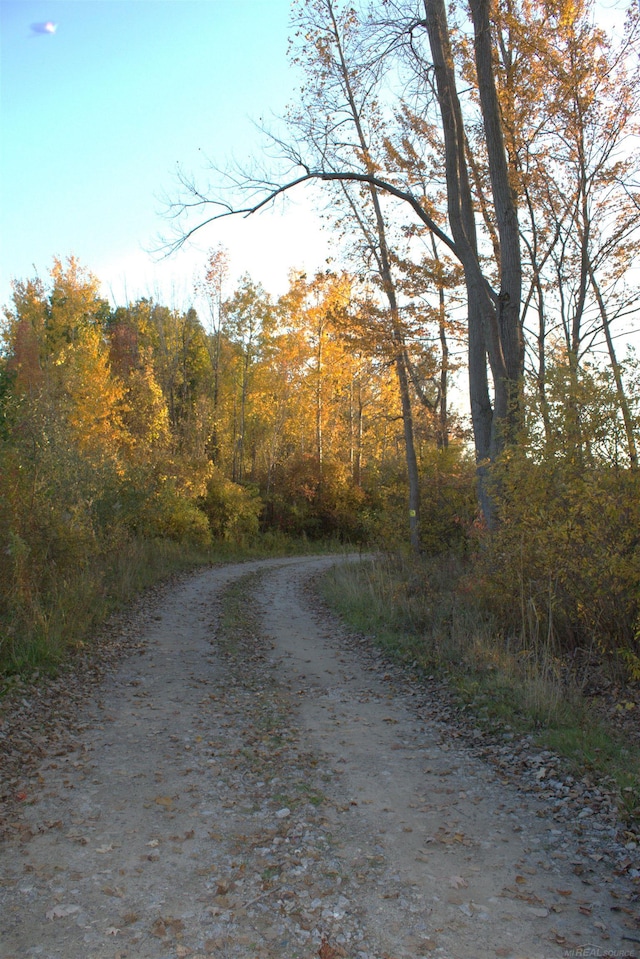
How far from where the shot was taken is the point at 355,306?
16641mm

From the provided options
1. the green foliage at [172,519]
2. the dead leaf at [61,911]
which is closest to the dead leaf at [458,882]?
the dead leaf at [61,911]

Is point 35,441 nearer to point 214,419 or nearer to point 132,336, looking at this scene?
point 214,419

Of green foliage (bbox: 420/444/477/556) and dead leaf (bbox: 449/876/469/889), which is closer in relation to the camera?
dead leaf (bbox: 449/876/469/889)

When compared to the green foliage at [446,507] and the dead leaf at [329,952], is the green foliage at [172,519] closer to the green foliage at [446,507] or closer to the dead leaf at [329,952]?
the green foliage at [446,507]

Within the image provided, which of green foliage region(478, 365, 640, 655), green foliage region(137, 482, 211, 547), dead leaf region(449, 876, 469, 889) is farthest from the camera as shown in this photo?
green foliage region(137, 482, 211, 547)

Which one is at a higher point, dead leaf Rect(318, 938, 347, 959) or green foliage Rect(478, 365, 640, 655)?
green foliage Rect(478, 365, 640, 655)

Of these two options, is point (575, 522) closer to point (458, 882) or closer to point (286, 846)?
point (458, 882)

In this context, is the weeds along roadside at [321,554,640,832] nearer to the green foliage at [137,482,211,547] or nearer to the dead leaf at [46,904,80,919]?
the dead leaf at [46,904,80,919]

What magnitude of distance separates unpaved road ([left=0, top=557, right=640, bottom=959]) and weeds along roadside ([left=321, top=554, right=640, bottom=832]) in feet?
1.93

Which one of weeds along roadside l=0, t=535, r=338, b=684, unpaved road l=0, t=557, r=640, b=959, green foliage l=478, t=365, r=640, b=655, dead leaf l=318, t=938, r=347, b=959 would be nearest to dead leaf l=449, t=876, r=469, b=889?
unpaved road l=0, t=557, r=640, b=959

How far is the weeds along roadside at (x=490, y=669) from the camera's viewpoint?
18.2ft

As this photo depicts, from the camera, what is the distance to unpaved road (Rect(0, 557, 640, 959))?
3.46 meters

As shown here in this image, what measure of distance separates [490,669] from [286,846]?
413cm

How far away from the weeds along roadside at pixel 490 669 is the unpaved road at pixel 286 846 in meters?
0.59
